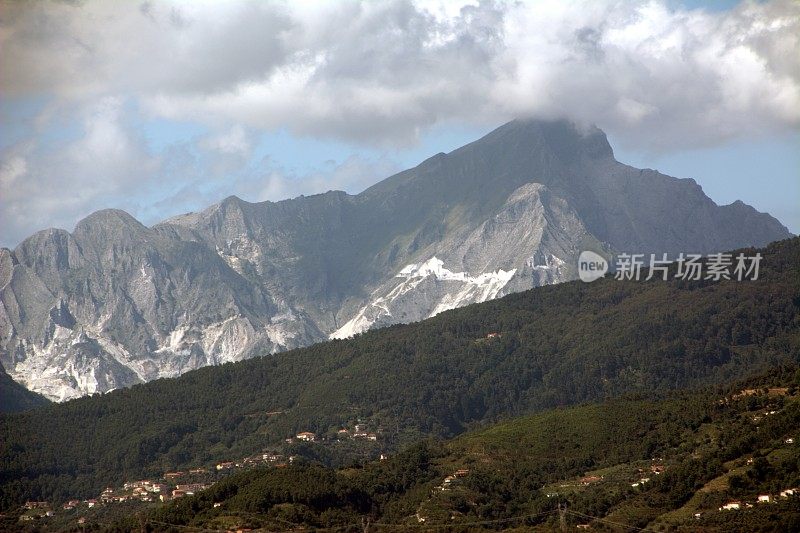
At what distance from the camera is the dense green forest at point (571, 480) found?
113 m

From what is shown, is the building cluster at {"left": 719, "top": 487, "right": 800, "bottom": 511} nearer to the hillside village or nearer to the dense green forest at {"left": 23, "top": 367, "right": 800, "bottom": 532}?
the dense green forest at {"left": 23, "top": 367, "right": 800, "bottom": 532}

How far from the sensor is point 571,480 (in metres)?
140

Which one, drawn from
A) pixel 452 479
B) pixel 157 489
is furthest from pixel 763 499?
pixel 157 489

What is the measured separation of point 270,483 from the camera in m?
131

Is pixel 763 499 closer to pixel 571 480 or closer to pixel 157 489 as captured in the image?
pixel 571 480

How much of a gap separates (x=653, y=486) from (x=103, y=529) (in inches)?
2018

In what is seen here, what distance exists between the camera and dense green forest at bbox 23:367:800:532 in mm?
112812

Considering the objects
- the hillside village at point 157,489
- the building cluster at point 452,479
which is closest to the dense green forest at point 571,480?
the building cluster at point 452,479

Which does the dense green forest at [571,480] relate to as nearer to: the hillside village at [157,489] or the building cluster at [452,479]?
the building cluster at [452,479]

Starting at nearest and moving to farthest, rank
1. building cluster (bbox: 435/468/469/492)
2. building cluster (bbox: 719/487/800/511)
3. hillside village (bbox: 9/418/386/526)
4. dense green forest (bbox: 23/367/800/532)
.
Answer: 1. building cluster (bbox: 719/487/800/511)
2. dense green forest (bbox: 23/367/800/532)
3. building cluster (bbox: 435/468/469/492)
4. hillside village (bbox: 9/418/386/526)

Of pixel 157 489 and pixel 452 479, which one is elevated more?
pixel 452 479

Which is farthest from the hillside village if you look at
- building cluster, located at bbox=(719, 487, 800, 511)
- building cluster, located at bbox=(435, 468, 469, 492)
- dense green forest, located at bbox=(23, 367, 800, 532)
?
building cluster, located at bbox=(719, 487, 800, 511)

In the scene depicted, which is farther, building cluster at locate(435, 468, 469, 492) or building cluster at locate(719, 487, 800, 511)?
building cluster at locate(435, 468, 469, 492)

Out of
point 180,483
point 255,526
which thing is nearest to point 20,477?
point 180,483
